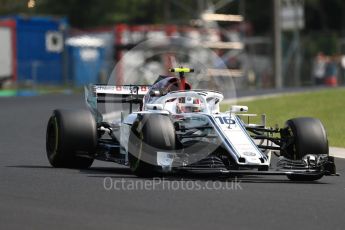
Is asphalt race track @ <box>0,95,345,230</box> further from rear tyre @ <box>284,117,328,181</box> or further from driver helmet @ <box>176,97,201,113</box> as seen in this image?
driver helmet @ <box>176,97,201,113</box>

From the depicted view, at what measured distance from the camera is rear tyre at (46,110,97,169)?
1360 centimetres

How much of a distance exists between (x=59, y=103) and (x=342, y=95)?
9.30 m

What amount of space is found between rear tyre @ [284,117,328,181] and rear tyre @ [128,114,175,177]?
1.67 m

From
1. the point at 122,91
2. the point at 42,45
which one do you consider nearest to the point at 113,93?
the point at 122,91

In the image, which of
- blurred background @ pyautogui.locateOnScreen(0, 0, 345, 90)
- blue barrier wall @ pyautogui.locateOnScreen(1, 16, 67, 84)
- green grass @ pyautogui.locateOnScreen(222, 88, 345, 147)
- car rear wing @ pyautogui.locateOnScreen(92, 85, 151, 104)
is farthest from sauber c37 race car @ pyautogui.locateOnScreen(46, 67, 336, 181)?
blue barrier wall @ pyautogui.locateOnScreen(1, 16, 67, 84)

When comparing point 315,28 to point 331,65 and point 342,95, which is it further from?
point 342,95

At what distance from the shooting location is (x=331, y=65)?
2084 inches

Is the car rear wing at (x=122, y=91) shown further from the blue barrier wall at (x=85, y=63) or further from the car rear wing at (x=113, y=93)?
the blue barrier wall at (x=85, y=63)

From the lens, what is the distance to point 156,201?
10562 mm

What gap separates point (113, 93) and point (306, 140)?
10.5 feet

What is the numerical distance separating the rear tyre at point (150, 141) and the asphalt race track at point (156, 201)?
0.61 ft

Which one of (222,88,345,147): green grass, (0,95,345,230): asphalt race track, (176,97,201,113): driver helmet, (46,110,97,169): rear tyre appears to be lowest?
(222,88,345,147): green grass

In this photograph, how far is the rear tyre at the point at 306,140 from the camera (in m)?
12.9

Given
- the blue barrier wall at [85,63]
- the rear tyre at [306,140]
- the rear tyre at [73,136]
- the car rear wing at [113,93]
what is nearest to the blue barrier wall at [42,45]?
the blue barrier wall at [85,63]
